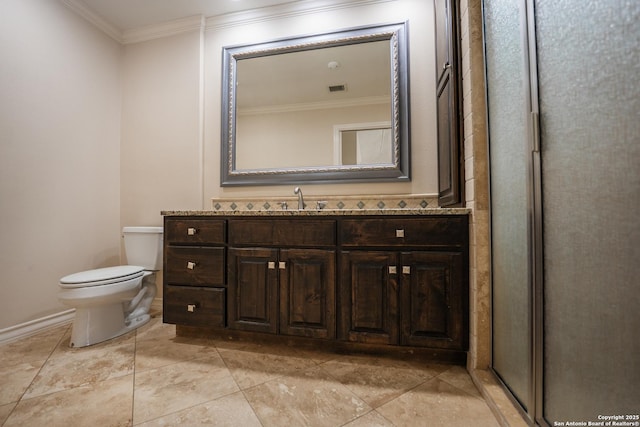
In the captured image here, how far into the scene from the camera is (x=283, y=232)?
149cm

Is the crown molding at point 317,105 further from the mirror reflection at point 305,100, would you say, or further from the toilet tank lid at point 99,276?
the toilet tank lid at point 99,276

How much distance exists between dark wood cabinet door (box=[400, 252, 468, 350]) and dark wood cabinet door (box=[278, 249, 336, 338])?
365 mm

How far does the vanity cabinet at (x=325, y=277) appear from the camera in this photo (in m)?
1.31

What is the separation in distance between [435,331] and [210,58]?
2546 mm

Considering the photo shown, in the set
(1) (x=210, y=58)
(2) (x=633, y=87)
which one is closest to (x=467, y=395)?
(2) (x=633, y=87)

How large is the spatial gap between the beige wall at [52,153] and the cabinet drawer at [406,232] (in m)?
2.07

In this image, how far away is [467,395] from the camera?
1.13 meters

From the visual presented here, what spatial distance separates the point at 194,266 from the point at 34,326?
4.02 ft

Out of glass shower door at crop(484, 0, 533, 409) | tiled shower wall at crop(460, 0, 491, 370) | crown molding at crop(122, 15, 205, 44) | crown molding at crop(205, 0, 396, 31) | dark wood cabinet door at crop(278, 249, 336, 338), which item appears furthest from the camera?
crown molding at crop(122, 15, 205, 44)

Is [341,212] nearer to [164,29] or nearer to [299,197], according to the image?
[299,197]

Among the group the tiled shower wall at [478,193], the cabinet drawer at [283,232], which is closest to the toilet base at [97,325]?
the cabinet drawer at [283,232]

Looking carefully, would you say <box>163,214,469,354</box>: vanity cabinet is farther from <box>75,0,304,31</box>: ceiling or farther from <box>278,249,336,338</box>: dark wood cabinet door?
<box>75,0,304,31</box>: ceiling

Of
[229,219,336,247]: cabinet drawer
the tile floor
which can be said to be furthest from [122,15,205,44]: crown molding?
the tile floor

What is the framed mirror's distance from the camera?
1.90 meters
